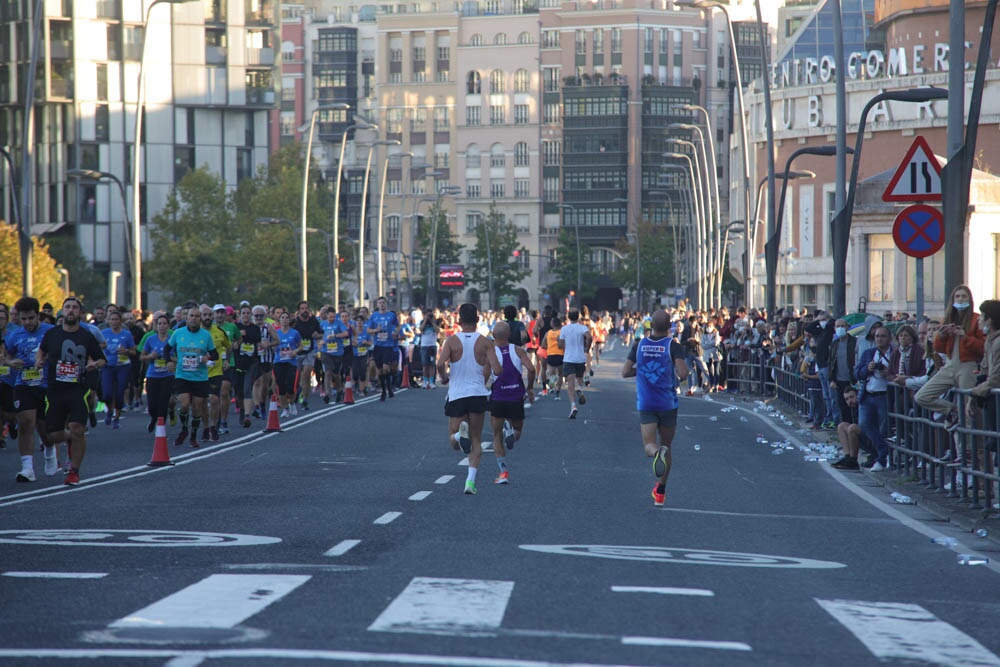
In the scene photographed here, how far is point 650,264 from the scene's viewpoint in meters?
137

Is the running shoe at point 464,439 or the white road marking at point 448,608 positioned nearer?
the white road marking at point 448,608

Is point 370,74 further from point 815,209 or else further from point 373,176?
point 815,209

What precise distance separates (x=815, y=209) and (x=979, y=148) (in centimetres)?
926

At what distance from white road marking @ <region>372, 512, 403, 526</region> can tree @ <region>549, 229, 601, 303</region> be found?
129660mm

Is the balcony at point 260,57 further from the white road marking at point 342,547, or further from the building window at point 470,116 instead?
the white road marking at point 342,547

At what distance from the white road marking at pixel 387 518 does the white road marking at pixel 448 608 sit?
3.31 metres

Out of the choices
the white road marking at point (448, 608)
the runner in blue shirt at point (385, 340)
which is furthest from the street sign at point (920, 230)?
the runner in blue shirt at point (385, 340)

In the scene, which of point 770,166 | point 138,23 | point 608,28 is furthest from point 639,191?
point 770,166

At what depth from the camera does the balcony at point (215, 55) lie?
315ft

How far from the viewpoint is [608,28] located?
15688 cm

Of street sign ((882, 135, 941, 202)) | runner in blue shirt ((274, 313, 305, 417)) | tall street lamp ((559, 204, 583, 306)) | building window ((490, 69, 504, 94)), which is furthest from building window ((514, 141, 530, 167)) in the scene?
street sign ((882, 135, 941, 202))

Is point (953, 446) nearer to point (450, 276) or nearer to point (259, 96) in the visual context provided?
point (259, 96)

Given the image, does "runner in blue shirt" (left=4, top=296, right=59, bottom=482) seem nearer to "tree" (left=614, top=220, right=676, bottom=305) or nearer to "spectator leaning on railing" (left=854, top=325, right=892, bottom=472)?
"spectator leaning on railing" (left=854, top=325, right=892, bottom=472)

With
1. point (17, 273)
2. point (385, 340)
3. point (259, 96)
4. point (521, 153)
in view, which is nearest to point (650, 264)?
point (521, 153)
